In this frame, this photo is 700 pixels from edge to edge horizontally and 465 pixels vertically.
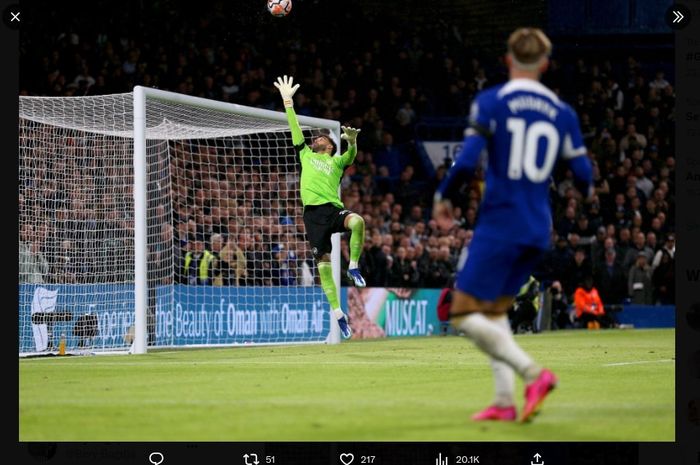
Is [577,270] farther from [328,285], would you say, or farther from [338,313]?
[338,313]

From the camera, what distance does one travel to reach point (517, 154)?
6.34 meters

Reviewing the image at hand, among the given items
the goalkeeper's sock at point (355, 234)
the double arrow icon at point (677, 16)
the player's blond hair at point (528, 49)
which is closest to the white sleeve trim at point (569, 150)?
the player's blond hair at point (528, 49)

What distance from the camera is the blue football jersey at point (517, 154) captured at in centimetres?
630

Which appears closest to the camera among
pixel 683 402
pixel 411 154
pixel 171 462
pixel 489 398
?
pixel 171 462

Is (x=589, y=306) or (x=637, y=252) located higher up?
(x=637, y=252)

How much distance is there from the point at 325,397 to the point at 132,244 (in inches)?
293

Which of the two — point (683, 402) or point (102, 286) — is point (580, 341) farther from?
point (683, 402)

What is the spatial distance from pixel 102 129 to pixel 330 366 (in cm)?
538

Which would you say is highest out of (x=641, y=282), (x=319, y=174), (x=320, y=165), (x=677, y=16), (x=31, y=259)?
(x=677, y=16)

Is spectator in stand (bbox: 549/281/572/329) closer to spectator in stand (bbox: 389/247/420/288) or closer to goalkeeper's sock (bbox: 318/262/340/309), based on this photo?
spectator in stand (bbox: 389/247/420/288)

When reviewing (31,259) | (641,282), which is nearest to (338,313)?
(31,259)

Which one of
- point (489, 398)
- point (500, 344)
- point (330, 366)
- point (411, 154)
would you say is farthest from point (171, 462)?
point (411, 154)

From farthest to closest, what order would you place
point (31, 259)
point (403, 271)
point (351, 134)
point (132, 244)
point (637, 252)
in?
1. point (637, 252)
2. point (403, 271)
3. point (132, 244)
4. point (31, 259)
5. point (351, 134)

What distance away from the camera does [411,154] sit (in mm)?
26641
